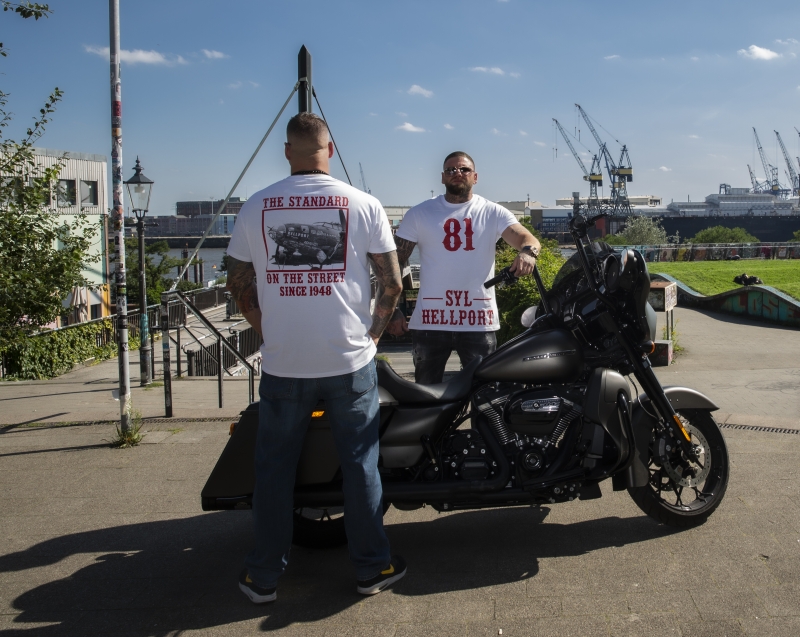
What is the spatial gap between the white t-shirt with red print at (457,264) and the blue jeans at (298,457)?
1.12 meters

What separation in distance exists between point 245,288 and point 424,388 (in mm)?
874

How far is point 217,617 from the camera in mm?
3039

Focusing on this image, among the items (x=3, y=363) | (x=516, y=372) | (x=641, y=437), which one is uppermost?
(x=516, y=372)

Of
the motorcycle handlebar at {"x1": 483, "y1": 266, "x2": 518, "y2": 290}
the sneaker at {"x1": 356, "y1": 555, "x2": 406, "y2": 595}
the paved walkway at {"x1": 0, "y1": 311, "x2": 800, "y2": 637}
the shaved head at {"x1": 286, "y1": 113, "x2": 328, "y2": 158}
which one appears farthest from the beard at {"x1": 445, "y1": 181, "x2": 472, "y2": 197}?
the sneaker at {"x1": 356, "y1": 555, "x2": 406, "y2": 595}

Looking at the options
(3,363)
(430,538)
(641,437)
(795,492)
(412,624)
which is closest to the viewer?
(412,624)

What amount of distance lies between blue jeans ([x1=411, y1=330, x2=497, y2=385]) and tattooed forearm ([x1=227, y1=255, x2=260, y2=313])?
3.92 ft

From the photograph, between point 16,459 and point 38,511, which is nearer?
point 38,511

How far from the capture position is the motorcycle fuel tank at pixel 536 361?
3387 mm

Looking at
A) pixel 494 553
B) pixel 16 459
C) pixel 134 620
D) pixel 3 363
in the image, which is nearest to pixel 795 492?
pixel 494 553

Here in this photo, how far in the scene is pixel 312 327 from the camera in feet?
9.81

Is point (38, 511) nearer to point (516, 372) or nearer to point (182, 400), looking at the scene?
point (516, 372)

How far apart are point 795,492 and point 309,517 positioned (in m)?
2.58

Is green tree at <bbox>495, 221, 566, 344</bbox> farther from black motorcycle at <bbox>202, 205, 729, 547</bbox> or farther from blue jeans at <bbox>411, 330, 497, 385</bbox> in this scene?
black motorcycle at <bbox>202, 205, 729, 547</bbox>

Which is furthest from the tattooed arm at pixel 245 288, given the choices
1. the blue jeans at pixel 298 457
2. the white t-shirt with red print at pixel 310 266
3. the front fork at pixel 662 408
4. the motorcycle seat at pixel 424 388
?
the front fork at pixel 662 408
